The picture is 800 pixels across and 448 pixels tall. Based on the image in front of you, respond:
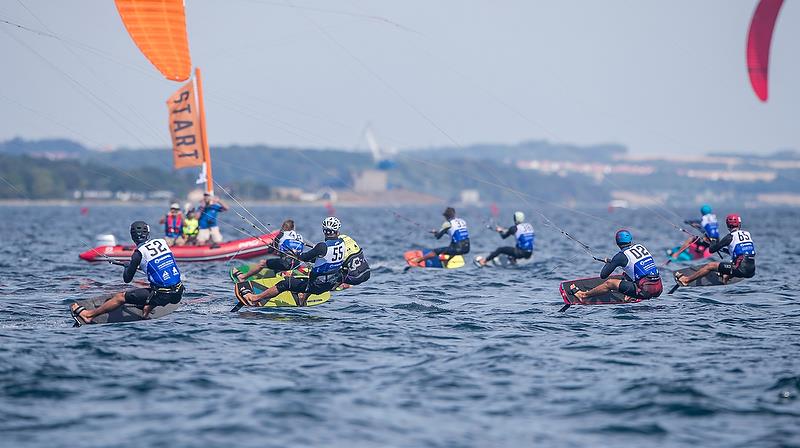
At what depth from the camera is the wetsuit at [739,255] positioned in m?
21.9

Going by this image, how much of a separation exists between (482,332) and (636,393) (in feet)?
15.7

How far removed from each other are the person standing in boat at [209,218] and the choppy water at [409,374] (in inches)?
379

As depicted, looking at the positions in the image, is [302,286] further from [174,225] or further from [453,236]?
[174,225]

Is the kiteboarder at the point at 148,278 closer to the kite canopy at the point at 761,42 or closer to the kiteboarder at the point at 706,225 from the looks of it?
the kiteboarder at the point at 706,225

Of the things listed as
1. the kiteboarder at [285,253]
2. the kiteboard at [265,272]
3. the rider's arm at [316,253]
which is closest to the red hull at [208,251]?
the kiteboard at [265,272]

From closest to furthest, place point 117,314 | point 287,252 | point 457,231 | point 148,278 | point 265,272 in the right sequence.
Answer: point 148,278, point 117,314, point 287,252, point 265,272, point 457,231

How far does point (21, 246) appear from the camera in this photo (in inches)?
1587

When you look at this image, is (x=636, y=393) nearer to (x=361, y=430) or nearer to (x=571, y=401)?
(x=571, y=401)

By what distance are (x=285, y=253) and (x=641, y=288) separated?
742 centimetres

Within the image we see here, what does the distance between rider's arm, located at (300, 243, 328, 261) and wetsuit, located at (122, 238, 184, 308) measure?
106 inches

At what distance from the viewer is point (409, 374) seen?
12.5m

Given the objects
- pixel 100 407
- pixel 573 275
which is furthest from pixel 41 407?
pixel 573 275

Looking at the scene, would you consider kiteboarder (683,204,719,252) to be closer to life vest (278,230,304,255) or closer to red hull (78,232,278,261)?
life vest (278,230,304,255)

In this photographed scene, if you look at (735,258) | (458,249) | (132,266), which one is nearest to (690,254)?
(458,249)
